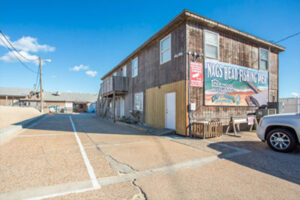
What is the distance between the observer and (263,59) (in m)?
11.4

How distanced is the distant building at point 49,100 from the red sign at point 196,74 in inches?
1366

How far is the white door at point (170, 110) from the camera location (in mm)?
8841

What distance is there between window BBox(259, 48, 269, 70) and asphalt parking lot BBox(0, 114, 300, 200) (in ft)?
25.5

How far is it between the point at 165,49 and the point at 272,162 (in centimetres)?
752

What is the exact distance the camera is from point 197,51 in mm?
8477

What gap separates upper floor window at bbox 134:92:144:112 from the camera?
12.4 meters

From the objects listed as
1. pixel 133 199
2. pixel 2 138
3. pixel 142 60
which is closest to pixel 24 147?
pixel 2 138

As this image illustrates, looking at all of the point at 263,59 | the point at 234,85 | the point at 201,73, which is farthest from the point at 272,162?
the point at 263,59

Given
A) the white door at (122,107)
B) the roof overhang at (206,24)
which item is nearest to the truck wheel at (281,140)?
the roof overhang at (206,24)

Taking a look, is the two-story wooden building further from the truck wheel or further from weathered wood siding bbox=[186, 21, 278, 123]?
the truck wheel

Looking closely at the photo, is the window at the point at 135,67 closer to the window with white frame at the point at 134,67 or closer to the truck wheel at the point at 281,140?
the window with white frame at the point at 134,67

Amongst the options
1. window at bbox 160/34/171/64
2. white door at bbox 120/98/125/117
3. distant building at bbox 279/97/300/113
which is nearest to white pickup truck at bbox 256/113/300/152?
window at bbox 160/34/171/64

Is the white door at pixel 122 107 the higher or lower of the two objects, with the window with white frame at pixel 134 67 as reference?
lower

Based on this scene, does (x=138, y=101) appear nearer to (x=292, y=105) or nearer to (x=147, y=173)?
(x=147, y=173)
